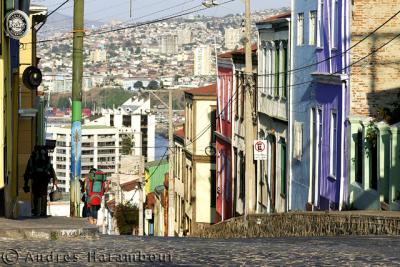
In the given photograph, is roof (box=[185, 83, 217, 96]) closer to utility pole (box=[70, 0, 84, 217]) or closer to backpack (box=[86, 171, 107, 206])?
backpack (box=[86, 171, 107, 206])

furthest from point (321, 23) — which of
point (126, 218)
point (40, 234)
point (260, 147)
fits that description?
point (126, 218)

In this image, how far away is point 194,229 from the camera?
5312cm

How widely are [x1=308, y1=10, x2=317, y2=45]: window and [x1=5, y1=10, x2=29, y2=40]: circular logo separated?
1323cm

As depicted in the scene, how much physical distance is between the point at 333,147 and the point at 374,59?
7.89 feet

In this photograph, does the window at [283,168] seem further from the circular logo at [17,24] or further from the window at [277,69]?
the circular logo at [17,24]

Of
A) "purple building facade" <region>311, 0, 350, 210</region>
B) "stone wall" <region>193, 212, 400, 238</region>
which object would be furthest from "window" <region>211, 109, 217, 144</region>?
"purple building facade" <region>311, 0, 350, 210</region>

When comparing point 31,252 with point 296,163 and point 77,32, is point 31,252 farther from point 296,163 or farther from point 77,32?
point 296,163

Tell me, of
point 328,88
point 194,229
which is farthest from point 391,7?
point 194,229

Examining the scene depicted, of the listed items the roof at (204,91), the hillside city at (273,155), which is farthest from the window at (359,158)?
the roof at (204,91)

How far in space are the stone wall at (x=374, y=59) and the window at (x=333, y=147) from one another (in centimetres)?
130

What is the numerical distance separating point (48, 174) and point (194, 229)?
2851cm

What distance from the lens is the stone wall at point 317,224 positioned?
21.4 metres

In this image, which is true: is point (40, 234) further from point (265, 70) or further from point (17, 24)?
point (265, 70)

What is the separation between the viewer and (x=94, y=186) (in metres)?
26.3
